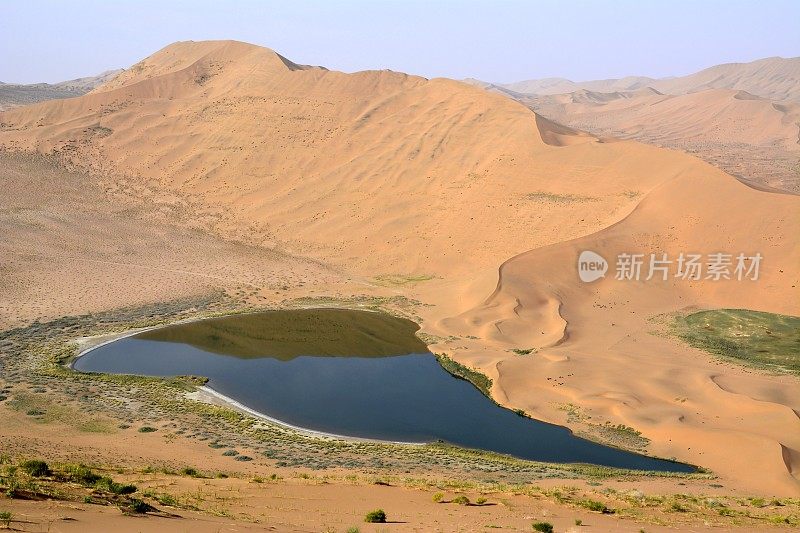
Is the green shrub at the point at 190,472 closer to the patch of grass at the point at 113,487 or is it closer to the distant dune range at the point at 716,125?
the patch of grass at the point at 113,487

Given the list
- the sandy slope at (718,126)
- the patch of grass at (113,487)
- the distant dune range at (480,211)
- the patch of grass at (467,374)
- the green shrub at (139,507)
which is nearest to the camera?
the green shrub at (139,507)

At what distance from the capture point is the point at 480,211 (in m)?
51.2

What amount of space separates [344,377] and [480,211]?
25043mm

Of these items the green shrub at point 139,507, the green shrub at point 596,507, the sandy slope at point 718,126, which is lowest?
the green shrub at point 596,507

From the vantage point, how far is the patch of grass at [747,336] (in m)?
30.8

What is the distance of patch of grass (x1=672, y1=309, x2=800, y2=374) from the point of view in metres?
30.8

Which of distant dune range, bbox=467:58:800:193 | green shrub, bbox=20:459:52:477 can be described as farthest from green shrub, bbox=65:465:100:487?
distant dune range, bbox=467:58:800:193

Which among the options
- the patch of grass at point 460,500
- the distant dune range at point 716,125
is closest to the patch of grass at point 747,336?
the patch of grass at point 460,500

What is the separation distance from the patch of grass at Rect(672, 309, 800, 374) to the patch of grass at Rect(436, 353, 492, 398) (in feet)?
37.5

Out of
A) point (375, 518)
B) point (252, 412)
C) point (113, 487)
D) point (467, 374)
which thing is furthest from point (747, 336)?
point (113, 487)

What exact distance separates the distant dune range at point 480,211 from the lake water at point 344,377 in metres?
1.66

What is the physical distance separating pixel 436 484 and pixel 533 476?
3.72m

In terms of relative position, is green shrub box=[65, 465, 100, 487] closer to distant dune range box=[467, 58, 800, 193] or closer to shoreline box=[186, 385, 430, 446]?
shoreline box=[186, 385, 430, 446]

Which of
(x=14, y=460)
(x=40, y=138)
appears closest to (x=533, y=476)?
(x=14, y=460)
